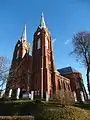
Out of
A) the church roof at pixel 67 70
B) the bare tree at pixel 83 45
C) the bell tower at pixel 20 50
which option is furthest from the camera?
the church roof at pixel 67 70

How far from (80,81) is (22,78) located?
822 inches

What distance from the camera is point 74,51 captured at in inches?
1195

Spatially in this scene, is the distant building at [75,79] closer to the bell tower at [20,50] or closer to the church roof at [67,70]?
the church roof at [67,70]

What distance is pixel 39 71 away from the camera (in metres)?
39.8

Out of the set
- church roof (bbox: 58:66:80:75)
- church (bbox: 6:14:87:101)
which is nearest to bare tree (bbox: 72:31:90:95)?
church (bbox: 6:14:87:101)

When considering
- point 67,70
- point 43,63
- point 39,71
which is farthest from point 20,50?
point 67,70

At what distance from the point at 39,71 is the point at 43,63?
2.49 m

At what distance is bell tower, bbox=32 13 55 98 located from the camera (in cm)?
3784

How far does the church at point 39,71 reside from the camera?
3768cm

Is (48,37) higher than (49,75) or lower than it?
higher

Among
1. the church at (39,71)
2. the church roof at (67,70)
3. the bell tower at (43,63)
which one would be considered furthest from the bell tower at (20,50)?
the church roof at (67,70)

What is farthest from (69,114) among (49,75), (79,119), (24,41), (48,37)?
(24,41)

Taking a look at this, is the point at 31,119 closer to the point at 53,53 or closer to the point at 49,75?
the point at 49,75

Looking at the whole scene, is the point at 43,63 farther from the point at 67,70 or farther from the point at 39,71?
the point at 67,70
